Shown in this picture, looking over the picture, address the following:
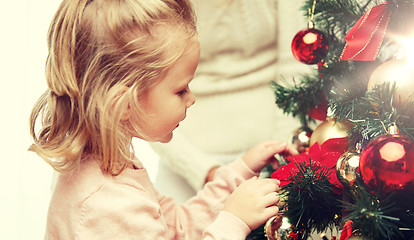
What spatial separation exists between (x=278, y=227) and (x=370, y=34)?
0.29m

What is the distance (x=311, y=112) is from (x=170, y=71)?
0.82ft

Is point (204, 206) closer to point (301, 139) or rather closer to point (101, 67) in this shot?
point (301, 139)

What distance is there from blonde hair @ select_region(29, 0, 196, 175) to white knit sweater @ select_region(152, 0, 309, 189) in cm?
45

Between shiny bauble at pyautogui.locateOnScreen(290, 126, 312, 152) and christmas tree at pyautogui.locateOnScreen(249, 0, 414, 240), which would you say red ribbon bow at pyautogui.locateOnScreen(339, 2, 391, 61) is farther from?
shiny bauble at pyautogui.locateOnScreen(290, 126, 312, 152)

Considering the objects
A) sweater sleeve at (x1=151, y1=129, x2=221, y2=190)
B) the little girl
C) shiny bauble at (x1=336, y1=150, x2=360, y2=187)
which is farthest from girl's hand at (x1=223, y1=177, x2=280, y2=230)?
sweater sleeve at (x1=151, y1=129, x2=221, y2=190)

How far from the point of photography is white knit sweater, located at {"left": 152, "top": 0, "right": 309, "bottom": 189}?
112 centimetres

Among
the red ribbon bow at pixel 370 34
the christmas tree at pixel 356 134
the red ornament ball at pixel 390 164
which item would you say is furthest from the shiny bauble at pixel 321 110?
the red ornament ball at pixel 390 164

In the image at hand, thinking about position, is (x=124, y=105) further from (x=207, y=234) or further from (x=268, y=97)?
(x=268, y=97)

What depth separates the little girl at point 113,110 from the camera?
667 mm

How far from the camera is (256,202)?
67cm

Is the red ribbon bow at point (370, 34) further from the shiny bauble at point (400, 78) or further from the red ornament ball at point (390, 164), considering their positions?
the red ornament ball at point (390, 164)

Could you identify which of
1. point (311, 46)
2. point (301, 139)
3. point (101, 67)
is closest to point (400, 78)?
point (311, 46)

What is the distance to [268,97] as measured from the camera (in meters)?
1.21

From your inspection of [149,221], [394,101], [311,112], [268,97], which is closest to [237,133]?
[268,97]
